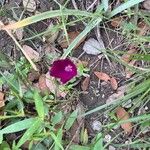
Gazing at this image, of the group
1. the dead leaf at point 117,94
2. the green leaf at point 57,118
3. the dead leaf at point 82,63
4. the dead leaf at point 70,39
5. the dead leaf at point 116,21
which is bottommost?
the green leaf at point 57,118

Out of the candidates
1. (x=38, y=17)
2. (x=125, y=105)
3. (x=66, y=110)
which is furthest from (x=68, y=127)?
(x=38, y=17)

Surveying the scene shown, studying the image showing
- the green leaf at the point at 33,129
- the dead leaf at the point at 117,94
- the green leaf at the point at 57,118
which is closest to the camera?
the green leaf at the point at 33,129

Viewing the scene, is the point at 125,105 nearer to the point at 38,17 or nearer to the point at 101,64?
the point at 101,64

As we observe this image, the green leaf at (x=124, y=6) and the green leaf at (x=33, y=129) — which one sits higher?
the green leaf at (x=124, y=6)

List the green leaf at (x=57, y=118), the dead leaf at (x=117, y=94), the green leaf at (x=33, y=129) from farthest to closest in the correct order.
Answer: the dead leaf at (x=117, y=94), the green leaf at (x=57, y=118), the green leaf at (x=33, y=129)

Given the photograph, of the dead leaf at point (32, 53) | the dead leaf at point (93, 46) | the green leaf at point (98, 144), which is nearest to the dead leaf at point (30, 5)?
the dead leaf at point (32, 53)

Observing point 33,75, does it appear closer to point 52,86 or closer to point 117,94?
point 52,86

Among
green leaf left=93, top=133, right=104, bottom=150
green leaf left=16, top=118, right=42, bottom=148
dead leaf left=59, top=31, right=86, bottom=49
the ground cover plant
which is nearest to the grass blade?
the ground cover plant

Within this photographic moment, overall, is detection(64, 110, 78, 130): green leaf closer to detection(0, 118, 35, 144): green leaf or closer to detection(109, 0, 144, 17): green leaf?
detection(0, 118, 35, 144): green leaf

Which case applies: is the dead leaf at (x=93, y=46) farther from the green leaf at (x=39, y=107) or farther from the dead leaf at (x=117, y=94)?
the green leaf at (x=39, y=107)
